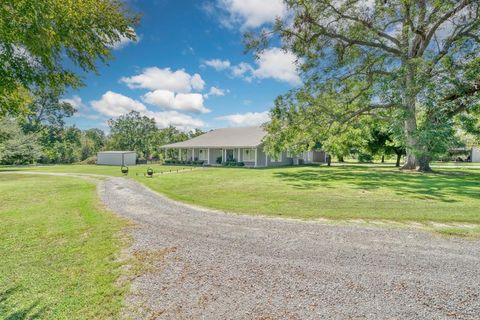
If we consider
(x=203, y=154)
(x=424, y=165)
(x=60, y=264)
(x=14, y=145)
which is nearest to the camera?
(x=60, y=264)

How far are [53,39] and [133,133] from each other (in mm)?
63752

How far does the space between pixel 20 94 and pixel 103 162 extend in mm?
43332

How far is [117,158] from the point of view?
43062 mm

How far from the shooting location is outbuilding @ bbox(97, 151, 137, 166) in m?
42.7

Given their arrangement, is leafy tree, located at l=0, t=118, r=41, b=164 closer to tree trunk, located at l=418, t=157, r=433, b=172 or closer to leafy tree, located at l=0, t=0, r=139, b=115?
leafy tree, located at l=0, t=0, r=139, b=115

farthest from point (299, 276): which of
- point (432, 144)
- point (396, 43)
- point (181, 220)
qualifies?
point (396, 43)

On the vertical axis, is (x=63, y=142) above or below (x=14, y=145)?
above

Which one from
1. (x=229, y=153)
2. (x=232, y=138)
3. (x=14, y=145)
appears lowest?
(x=229, y=153)

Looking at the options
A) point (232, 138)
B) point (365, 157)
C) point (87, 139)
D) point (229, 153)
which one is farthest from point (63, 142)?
point (365, 157)

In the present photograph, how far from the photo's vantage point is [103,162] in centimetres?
4488

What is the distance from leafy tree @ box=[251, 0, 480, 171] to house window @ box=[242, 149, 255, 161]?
669cm

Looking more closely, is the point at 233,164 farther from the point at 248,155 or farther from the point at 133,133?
the point at 133,133

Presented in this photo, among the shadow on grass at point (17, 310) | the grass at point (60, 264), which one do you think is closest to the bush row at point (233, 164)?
the grass at point (60, 264)

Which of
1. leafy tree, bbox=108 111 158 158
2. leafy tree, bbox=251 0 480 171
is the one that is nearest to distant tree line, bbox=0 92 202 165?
leafy tree, bbox=108 111 158 158
